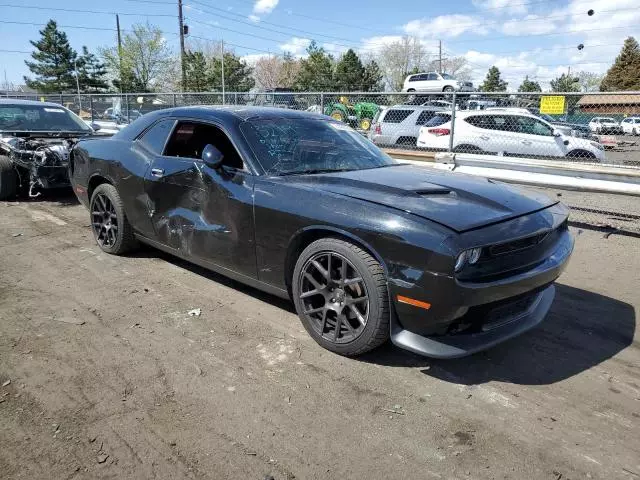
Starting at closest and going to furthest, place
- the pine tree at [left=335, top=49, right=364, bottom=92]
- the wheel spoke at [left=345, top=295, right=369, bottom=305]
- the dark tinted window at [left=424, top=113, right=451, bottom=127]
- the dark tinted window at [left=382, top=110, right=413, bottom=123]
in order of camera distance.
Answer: the wheel spoke at [left=345, top=295, right=369, bottom=305], the dark tinted window at [left=424, top=113, right=451, bottom=127], the dark tinted window at [left=382, top=110, right=413, bottom=123], the pine tree at [left=335, top=49, right=364, bottom=92]

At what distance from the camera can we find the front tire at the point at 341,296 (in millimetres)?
2910

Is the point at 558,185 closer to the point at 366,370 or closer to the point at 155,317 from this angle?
the point at 366,370

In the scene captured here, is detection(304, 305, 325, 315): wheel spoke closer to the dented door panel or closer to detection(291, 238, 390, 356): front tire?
detection(291, 238, 390, 356): front tire

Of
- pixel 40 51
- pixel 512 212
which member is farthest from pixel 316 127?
pixel 40 51

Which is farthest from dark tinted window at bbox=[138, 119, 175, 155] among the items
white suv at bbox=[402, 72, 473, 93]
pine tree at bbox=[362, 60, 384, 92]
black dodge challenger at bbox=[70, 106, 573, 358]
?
pine tree at bbox=[362, 60, 384, 92]

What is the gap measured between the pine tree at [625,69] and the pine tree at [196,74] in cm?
4575

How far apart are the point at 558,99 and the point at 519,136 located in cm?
310

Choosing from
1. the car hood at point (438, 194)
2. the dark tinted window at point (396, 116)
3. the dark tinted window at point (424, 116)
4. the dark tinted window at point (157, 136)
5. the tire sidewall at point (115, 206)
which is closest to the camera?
the car hood at point (438, 194)

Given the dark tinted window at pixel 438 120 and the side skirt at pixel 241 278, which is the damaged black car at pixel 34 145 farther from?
the dark tinted window at pixel 438 120

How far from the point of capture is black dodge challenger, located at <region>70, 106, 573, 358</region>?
273 centimetres

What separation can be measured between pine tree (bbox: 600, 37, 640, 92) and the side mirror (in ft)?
213

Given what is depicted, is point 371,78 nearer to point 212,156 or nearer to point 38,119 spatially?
point 38,119

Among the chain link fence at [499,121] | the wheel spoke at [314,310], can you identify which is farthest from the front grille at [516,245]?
the chain link fence at [499,121]

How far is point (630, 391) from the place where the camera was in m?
2.89
